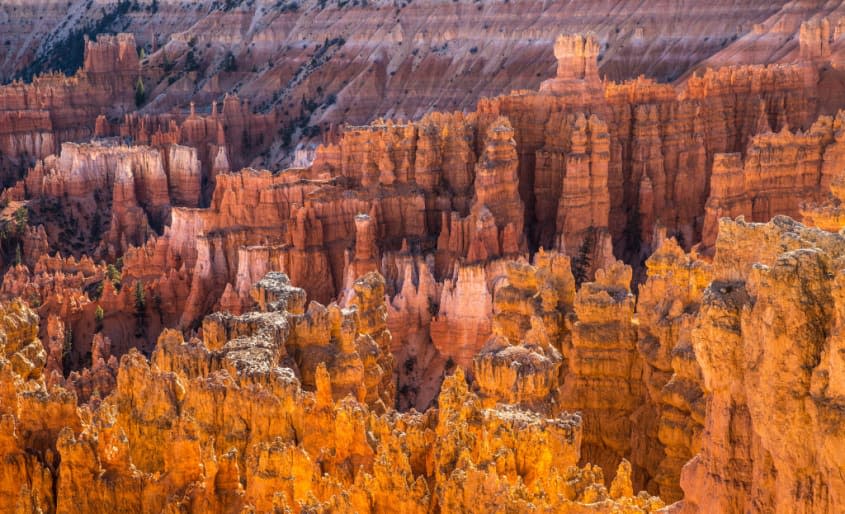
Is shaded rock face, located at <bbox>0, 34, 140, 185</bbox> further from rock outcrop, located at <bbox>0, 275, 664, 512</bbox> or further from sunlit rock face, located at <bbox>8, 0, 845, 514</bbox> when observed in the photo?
rock outcrop, located at <bbox>0, 275, 664, 512</bbox>

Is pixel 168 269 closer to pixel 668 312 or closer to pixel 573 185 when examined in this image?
pixel 573 185

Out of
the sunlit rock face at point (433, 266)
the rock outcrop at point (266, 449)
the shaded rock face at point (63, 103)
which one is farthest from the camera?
the shaded rock face at point (63, 103)

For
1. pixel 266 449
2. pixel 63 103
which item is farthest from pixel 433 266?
pixel 63 103

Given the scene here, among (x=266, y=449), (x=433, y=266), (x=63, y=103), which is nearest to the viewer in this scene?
(x=266, y=449)

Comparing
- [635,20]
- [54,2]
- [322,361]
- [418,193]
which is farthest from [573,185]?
[54,2]

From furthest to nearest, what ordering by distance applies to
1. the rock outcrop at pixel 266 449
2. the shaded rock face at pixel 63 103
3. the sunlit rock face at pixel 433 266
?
the shaded rock face at pixel 63 103 < the rock outcrop at pixel 266 449 < the sunlit rock face at pixel 433 266

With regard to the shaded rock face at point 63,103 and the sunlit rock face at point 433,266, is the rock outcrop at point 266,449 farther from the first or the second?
the shaded rock face at point 63,103

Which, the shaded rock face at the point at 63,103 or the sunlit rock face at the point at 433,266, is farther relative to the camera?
the shaded rock face at the point at 63,103

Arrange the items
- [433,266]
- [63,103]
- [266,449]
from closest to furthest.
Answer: [266,449] → [433,266] → [63,103]

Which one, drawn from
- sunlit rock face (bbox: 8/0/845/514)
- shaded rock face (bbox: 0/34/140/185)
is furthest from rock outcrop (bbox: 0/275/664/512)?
shaded rock face (bbox: 0/34/140/185)

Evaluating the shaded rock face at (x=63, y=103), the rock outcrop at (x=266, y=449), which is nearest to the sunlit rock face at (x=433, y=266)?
the rock outcrop at (x=266, y=449)

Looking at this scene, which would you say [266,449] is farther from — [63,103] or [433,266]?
[63,103]
